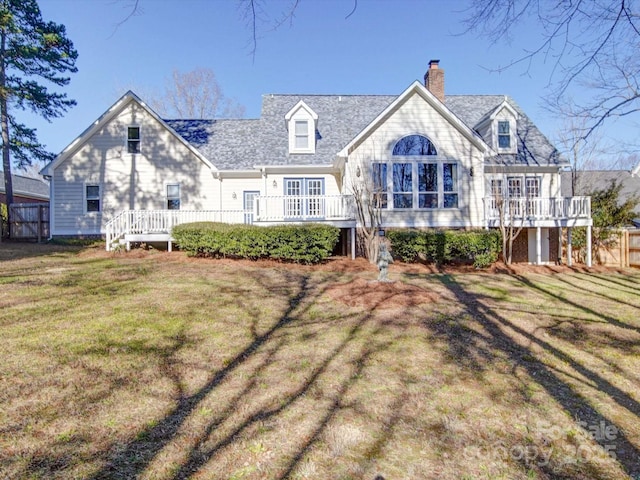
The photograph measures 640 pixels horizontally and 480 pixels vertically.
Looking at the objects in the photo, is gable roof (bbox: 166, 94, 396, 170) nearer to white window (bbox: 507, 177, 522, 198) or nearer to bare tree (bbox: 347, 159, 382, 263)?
bare tree (bbox: 347, 159, 382, 263)

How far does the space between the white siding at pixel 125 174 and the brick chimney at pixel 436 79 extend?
11.7 m

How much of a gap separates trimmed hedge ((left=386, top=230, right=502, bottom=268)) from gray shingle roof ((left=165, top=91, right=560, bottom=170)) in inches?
197

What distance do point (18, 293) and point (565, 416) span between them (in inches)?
351

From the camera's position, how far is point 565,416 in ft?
11.1

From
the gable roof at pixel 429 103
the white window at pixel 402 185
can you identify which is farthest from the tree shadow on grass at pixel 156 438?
the gable roof at pixel 429 103

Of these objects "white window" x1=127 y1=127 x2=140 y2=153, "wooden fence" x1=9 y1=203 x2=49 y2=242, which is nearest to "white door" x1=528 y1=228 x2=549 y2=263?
"white window" x1=127 y1=127 x2=140 y2=153

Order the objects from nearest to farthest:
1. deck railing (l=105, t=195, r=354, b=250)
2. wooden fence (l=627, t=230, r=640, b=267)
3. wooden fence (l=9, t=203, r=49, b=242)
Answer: wooden fence (l=627, t=230, r=640, b=267), deck railing (l=105, t=195, r=354, b=250), wooden fence (l=9, t=203, r=49, b=242)

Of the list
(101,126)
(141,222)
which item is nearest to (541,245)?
(141,222)

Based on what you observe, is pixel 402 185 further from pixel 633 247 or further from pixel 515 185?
pixel 633 247

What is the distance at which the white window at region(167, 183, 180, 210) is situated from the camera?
54.9ft

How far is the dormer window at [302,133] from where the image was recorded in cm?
1577

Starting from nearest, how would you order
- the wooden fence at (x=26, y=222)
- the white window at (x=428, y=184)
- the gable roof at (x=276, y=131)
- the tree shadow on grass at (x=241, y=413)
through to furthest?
the tree shadow on grass at (x=241, y=413) → the white window at (x=428, y=184) → the gable roof at (x=276, y=131) → the wooden fence at (x=26, y=222)

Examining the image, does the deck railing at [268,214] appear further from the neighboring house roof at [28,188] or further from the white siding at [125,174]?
the neighboring house roof at [28,188]

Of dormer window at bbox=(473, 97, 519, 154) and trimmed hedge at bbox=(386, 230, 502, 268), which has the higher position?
dormer window at bbox=(473, 97, 519, 154)
